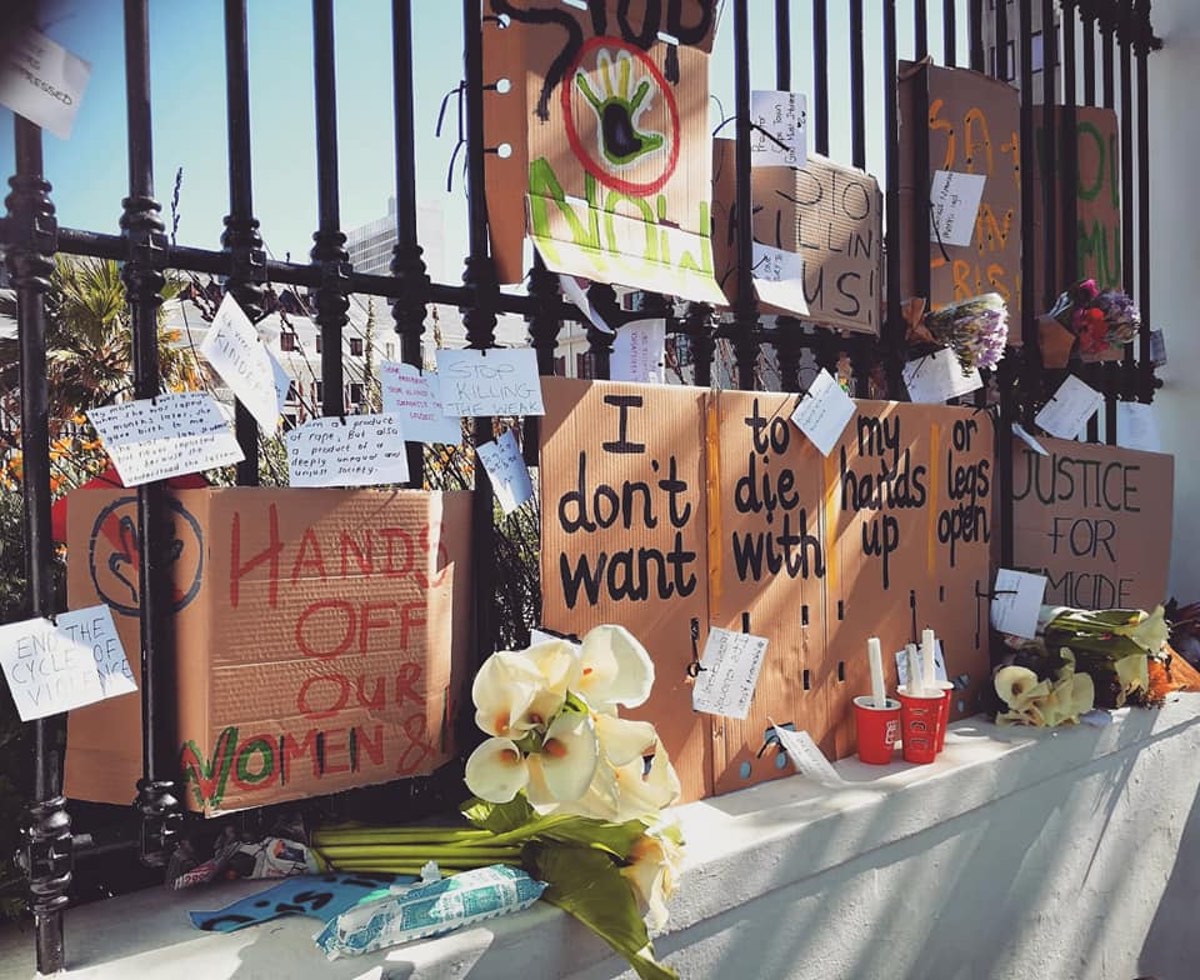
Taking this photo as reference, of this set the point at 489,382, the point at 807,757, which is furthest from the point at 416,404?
the point at 807,757

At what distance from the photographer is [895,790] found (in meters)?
2.11

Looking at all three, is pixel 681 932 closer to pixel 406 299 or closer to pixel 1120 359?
pixel 406 299

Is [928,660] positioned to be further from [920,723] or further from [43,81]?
[43,81]

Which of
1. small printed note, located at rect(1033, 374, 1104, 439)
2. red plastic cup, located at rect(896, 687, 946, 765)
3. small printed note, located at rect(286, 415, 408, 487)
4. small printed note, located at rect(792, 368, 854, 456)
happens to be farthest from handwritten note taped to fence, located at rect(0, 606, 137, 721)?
small printed note, located at rect(1033, 374, 1104, 439)

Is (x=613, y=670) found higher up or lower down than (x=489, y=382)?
lower down

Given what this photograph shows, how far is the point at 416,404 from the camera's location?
168 centimetres

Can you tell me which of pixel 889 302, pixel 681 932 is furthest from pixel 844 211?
pixel 681 932

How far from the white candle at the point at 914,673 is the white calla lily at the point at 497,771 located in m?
1.16

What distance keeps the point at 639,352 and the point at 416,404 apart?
543 millimetres

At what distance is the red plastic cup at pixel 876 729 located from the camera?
2.25 metres

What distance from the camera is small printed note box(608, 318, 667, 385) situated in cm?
202

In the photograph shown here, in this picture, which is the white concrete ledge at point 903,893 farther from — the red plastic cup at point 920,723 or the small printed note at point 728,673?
the small printed note at point 728,673

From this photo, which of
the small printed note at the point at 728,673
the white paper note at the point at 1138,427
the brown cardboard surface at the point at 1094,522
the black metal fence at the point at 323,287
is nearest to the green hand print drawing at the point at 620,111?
the black metal fence at the point at 323,287

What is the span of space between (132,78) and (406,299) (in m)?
0.52
